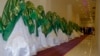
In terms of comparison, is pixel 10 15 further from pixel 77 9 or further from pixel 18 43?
pixel 77 9

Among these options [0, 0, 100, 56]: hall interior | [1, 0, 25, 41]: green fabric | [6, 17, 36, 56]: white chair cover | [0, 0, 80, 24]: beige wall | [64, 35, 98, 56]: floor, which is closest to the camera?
[6, 17, 36, 56]: white chair cover

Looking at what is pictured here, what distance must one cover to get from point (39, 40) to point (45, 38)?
361mm

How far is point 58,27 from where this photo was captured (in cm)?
636

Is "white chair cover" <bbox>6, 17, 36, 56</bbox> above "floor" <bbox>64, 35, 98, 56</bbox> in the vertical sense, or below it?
above

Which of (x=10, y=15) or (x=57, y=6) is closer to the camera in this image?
(x=10, y=15)

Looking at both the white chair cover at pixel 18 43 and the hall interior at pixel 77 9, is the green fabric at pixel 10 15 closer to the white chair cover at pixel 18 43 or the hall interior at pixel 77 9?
the white chair cover at pixel 18 43

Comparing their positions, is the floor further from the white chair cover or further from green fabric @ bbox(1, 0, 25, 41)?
green fabric @ bbox(1, 0, 25, 41)

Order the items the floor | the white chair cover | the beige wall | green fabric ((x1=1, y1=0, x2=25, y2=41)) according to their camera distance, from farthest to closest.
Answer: the beige wall < the floor < green fabric ((x1=1, y1=0, x2=25, y2=41)) < the white chair cover

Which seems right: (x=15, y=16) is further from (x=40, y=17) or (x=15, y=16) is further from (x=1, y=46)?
(x=40, y=17)

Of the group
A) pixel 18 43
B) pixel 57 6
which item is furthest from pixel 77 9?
pixel 18 43

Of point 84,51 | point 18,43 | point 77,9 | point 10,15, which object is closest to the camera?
point 18,43

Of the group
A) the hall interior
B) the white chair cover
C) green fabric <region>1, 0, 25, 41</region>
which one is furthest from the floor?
green fabric <region>1, 0, 25, 41</region>

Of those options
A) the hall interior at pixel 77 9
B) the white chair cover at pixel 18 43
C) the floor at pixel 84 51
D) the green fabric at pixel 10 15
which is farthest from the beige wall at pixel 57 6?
the floor at pixel 84 51

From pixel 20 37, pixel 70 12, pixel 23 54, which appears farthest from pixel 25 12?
pixel 70 12
